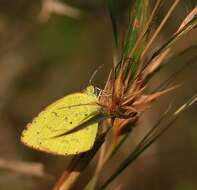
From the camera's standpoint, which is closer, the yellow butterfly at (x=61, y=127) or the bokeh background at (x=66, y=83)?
the yellow butterfly at (x=61, y=127)

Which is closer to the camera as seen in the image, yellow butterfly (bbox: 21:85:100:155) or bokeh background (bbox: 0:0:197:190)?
yellow butterfly (bbox: 21:85:100:155)

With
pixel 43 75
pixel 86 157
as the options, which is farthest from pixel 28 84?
pixel 86 157

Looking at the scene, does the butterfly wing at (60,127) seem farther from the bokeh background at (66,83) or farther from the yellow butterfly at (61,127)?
the bokeh background at (66,83)

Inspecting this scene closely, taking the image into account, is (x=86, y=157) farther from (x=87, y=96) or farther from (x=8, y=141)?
(x=8, y=141)

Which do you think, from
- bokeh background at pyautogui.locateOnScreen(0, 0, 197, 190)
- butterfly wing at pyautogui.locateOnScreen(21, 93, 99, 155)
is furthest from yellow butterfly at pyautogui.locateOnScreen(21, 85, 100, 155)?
bokeh background at pyautogui.locateOnScreen(0, 0, 197, 190)

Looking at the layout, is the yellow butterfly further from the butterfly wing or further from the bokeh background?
the bokeh background

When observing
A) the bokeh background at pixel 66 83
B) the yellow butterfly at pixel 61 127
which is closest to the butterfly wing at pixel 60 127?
the yellow butterfly at pixel 61 127
